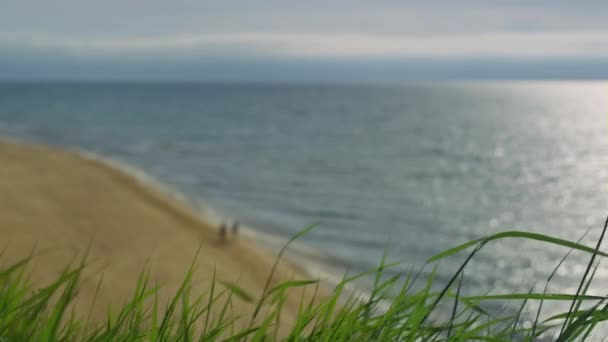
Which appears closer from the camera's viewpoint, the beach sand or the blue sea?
the beach sand

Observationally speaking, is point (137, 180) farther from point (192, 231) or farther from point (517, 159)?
point (517, 159)

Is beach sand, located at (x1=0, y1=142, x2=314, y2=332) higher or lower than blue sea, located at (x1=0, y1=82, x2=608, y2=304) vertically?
higher

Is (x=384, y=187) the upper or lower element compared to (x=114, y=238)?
lower

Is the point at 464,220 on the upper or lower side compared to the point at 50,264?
lower

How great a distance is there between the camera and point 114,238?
1430 cm

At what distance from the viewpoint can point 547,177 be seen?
32.3m

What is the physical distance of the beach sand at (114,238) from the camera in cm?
1108

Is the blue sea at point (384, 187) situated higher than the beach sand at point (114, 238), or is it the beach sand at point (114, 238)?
the beach sand at point (114, 238)

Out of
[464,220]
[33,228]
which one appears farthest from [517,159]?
[33,228]

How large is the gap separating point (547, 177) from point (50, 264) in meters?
27.8

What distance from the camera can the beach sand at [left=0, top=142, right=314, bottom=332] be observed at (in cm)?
1108

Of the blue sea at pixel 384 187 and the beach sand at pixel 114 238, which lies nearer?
the beach sand at pixel 114 238

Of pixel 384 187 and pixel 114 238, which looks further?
pixel 384 187

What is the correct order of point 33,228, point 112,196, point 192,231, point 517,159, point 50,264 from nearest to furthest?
point 50,264, point 33,228, point 192,231, point 112,196, point 517,159
